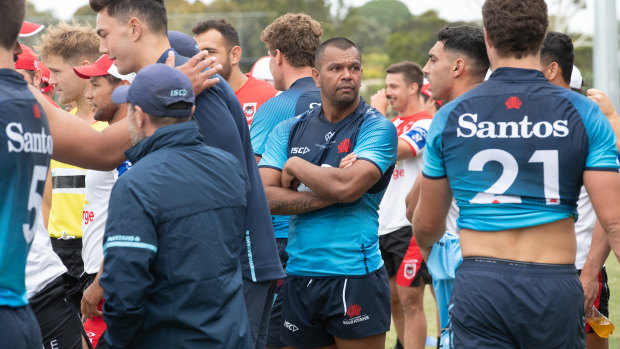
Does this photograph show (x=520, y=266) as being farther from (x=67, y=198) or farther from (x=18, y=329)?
(x=67, y=198)

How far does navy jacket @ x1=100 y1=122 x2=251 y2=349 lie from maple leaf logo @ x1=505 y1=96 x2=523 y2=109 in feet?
4.54

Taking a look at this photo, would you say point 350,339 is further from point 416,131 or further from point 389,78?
point 389,78

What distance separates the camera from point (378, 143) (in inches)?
192

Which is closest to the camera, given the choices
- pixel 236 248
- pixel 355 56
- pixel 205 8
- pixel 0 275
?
pixel 0 275

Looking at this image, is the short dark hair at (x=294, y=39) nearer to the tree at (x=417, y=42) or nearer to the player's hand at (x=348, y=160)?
the player's hand at (x=348, y=160)

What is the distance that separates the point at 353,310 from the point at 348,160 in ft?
3.19

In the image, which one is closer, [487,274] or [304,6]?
[487,274]

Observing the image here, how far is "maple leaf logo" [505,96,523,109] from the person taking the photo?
3.53m

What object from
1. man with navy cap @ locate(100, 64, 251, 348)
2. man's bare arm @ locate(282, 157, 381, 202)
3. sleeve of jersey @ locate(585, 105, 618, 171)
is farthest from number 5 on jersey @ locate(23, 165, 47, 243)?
sleeve of jersey @ locate(585, 105, 618, 171)

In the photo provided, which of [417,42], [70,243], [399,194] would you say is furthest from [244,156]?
[417,42]

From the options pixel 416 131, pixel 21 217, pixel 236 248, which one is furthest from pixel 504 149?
pixel 416 131

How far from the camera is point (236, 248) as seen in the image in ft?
11.0

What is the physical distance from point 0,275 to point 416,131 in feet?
18.0

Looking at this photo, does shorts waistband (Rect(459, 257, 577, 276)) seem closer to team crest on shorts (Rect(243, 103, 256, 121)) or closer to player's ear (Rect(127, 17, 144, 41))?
player's ear (Rect(127, 17, 144, 41))
